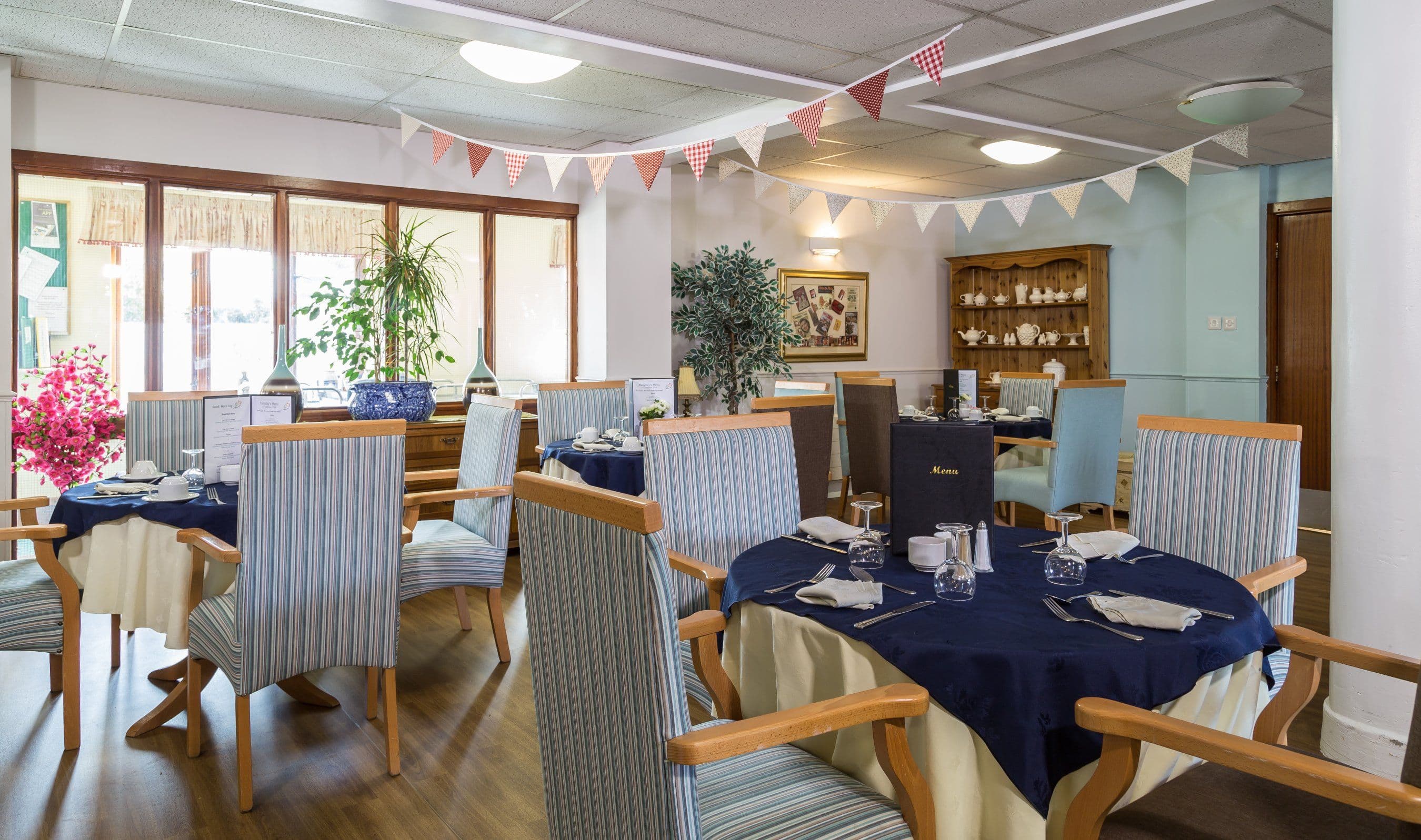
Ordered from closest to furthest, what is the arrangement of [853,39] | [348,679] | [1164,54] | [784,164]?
[348,679] → [853,39] → [1164,54] → [784,164]

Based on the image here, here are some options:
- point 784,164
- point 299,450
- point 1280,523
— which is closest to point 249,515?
point 299,450

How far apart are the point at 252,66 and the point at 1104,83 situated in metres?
4.47

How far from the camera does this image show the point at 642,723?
52.5 inches

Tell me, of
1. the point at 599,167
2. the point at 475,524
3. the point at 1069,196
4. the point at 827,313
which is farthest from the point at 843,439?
the point at 475,524

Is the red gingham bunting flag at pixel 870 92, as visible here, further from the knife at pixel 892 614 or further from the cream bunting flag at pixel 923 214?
the knife at pixel 892 614

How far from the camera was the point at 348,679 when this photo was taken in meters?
3.70

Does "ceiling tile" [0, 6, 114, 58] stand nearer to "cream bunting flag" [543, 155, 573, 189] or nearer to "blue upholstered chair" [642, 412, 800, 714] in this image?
"cream bunting flag" [543, 155, 573, 189]

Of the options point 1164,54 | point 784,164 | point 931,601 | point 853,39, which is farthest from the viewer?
point 784,164

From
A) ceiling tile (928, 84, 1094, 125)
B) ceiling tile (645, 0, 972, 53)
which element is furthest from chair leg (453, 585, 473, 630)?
ceiling tile (928, 84, 1094, 125)

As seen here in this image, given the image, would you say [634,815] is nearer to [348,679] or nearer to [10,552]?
[348,679]

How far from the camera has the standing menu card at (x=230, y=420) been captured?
3.46 m

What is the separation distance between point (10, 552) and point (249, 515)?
3451 mm

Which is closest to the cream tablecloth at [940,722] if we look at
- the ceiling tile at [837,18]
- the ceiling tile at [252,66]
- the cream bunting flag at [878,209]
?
the ceiling tile at [837,18]

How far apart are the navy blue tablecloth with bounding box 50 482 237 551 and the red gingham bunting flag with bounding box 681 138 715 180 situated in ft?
10.8
